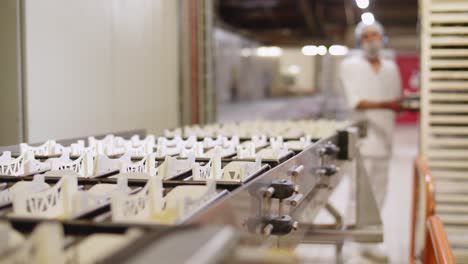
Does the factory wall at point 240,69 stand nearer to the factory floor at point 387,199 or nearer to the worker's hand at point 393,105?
the factory floor at point 387,199

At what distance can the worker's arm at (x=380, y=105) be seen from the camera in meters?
4.86

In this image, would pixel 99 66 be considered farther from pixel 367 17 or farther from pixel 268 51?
pixel 268 51

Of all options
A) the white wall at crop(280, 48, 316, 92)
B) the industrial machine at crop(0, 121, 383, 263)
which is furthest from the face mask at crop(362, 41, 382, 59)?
the white wall at crop(280, 48, 316, 92)

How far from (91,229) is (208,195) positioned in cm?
36

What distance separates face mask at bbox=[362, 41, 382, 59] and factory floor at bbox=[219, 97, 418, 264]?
5.30ft

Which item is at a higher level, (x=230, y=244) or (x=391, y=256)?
(x=230, y=244)

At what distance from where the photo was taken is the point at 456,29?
4.36 metres

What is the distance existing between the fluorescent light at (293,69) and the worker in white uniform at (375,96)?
1629 centimetres

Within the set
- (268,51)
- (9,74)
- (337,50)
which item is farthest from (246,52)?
(9,74)

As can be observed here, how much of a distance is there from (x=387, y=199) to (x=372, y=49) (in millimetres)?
2736

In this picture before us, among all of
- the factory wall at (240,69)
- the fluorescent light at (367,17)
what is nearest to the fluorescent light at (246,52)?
the factory wall at (240,69)

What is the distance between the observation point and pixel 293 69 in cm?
2153

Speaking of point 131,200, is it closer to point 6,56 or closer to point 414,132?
point 6,56

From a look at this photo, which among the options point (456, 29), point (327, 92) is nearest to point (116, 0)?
point (456, 29)
